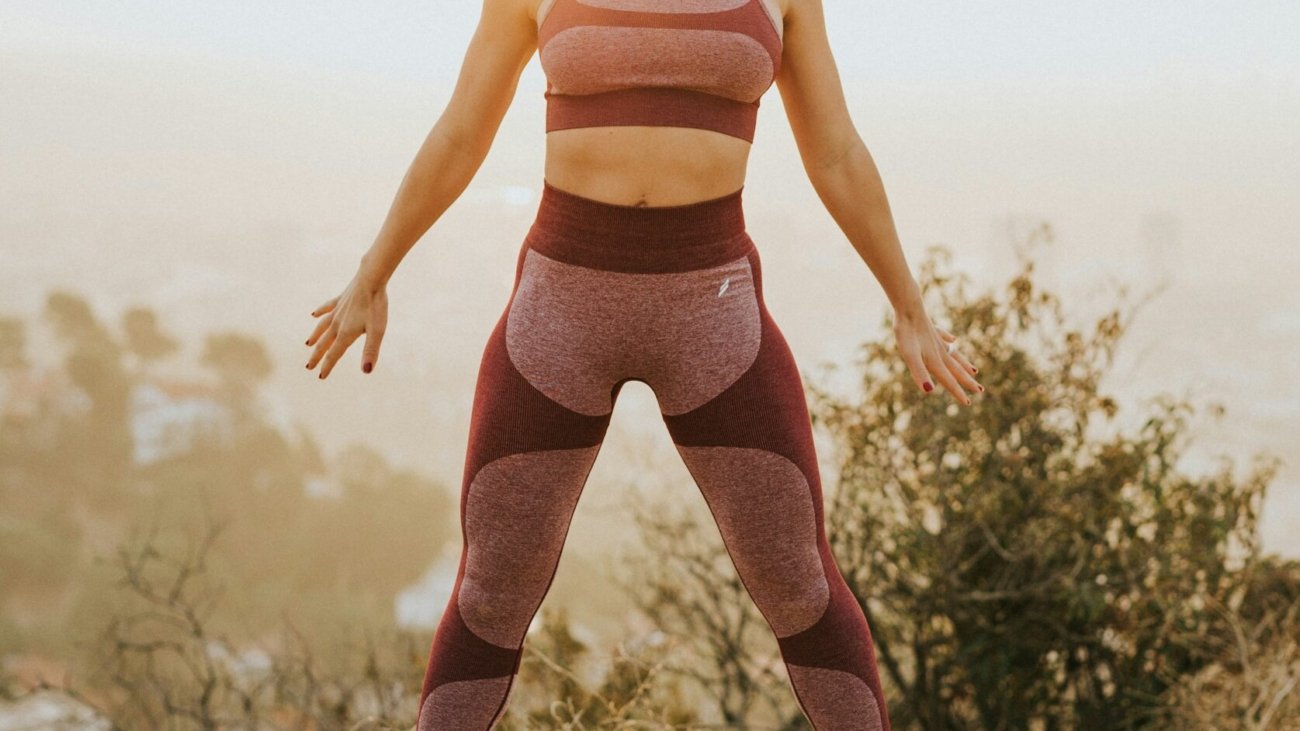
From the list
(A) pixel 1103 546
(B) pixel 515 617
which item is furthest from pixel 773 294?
(A) pixel 1103 546

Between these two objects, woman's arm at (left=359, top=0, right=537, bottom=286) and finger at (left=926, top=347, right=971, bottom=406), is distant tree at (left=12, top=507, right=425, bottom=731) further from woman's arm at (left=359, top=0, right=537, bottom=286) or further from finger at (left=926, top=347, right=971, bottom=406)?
finger at (left=926, top=347, right=971, bottom=406)

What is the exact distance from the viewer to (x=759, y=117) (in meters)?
1.46

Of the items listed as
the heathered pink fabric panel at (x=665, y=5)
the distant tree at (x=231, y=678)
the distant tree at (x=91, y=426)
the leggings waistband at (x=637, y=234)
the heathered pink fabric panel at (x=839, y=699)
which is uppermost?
the heathered pink fabric panel at (x=665, y=5)

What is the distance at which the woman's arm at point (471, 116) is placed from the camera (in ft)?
4.75

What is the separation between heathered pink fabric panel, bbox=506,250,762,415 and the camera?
137 centimetres

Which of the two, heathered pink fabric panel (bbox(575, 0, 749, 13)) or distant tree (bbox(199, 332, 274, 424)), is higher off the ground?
heathered pink fabric panel (bbox(575, 0, 749, 13))

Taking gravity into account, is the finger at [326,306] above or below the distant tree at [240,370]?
above

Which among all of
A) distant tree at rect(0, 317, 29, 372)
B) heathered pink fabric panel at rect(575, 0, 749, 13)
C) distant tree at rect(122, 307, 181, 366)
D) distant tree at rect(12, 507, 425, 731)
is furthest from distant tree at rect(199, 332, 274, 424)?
heathered pink fabric panel at rect(575, 0, 749, 13)

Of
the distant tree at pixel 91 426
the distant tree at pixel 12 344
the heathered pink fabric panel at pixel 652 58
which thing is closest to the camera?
the heathered pink fabric panel at pixel 652 58

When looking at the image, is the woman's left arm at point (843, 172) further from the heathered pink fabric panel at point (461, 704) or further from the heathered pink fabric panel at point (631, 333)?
the heathered pink fabric panel at point (461, 704)

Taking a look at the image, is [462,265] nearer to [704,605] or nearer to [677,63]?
[704,605]

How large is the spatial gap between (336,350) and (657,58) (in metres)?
0.59

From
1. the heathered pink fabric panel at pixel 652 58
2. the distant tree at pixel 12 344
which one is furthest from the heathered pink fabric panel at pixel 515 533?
the distant tree at pixel 12 344

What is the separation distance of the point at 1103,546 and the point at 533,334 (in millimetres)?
1915
